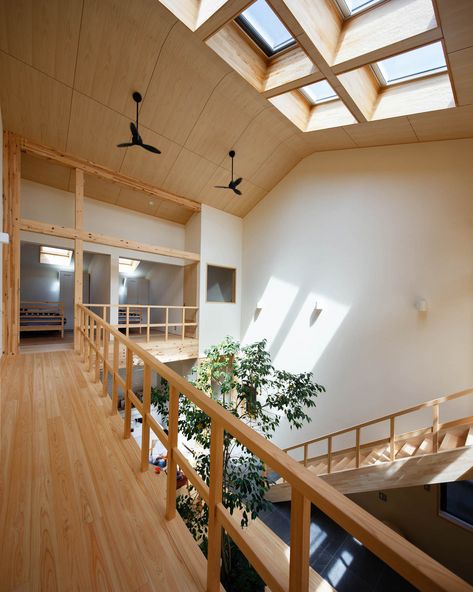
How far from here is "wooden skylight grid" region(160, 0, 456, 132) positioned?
2633mm

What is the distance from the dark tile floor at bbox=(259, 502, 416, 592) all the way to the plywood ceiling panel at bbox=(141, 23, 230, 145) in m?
5.91

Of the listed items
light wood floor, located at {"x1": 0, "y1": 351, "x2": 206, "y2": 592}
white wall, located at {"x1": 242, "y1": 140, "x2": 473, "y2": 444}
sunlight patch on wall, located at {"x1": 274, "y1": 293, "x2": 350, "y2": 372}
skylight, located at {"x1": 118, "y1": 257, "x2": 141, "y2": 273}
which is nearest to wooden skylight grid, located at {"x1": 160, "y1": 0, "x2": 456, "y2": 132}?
white wall, located at {"x1": 242, "y1": 140, "x2": 473, "y2": 444}

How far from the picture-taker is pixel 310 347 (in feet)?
17.0

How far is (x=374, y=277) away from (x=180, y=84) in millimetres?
4172

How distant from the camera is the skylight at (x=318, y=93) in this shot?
13.1ft

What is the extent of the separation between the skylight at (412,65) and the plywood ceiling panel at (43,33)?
372 cm

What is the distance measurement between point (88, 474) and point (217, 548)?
1070mm

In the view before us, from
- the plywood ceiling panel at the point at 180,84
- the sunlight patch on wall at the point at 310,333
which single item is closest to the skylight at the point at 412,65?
the plywood ceiling panel at the point at 180,84

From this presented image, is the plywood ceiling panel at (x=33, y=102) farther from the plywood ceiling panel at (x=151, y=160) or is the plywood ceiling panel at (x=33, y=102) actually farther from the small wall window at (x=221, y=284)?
the small wall window at (x=221, y=284)

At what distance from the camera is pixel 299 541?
0.73 metres

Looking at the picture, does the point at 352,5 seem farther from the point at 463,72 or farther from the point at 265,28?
the point at 463,72

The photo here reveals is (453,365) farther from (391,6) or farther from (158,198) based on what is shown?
(158,198)

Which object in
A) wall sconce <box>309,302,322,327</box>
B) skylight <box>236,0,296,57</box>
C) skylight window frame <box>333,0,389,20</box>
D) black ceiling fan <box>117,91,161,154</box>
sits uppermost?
skylight <box>236,0,296,57</box>

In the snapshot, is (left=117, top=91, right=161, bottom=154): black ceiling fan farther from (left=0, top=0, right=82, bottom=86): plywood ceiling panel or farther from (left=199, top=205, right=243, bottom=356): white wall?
(left=199, top=205, right=243, bottom=356): white wall
